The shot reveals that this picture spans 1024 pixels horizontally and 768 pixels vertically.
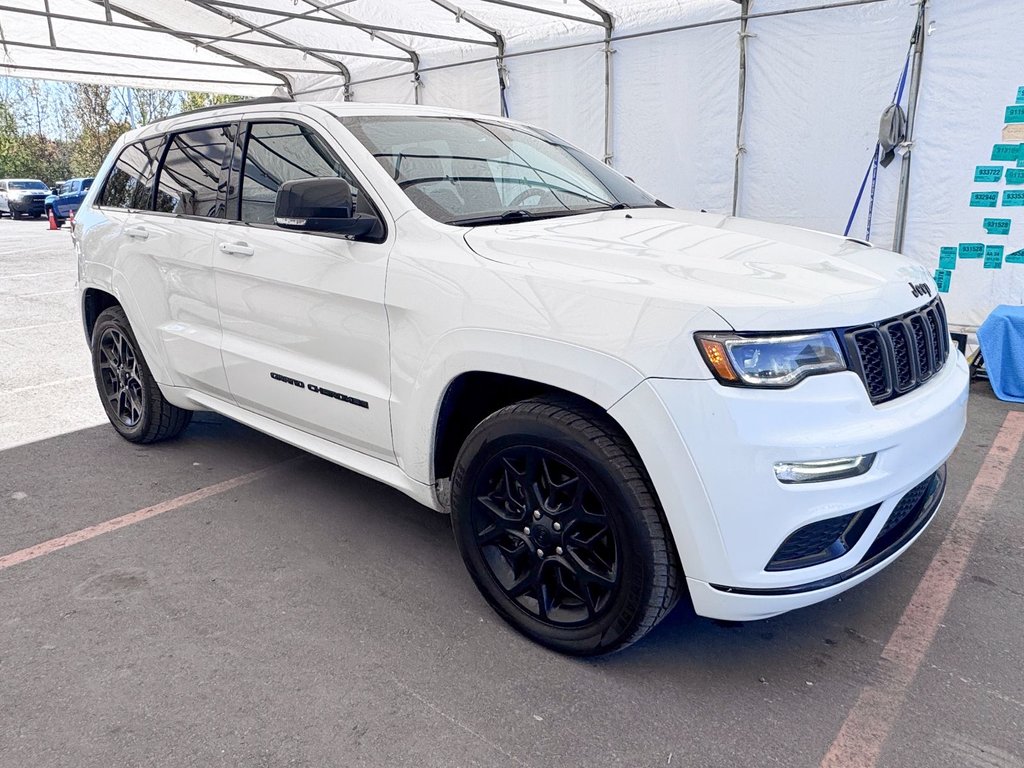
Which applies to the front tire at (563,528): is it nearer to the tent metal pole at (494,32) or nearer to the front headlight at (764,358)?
the front headlight at (764,358)

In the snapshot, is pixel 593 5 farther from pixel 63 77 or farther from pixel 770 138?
pixel 63 77

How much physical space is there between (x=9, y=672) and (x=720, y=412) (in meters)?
2.40

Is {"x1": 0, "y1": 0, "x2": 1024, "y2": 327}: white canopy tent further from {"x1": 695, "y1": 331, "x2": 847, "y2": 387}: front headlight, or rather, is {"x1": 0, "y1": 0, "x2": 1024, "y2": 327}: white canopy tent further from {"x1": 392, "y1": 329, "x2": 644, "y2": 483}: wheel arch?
{"x1": 392, "y1": 329, "x2": 644, "y2": 483}: wheel arch

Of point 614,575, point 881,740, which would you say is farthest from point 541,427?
point 881,740

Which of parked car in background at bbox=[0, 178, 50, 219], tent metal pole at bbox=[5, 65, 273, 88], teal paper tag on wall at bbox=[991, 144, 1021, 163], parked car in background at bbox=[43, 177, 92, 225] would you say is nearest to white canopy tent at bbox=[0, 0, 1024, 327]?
teal paper tag on wall at bbox=[991, 144, 1021, 163]

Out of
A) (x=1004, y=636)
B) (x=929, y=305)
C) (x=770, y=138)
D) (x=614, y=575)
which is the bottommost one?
(x=1004, y=636)

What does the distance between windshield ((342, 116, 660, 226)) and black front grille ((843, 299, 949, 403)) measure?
52.1 inches

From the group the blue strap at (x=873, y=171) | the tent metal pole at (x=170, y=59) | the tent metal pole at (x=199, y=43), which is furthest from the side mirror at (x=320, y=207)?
the tent metal pole at (x=170, y=59)

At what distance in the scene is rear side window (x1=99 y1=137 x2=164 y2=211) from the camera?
13.9 ft

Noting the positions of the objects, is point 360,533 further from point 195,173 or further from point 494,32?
point 494,32

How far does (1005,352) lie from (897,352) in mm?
4031

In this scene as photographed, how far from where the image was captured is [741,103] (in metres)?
7.98

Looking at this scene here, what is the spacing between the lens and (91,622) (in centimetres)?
280

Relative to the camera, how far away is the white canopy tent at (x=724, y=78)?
676cm
